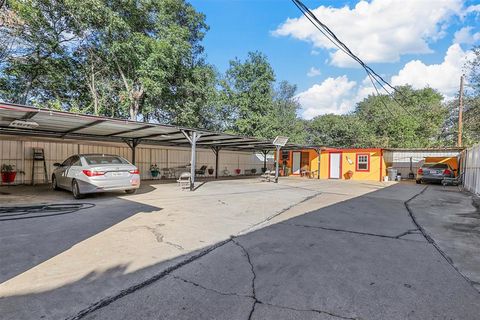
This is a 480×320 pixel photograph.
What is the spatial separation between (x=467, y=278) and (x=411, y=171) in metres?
21.8

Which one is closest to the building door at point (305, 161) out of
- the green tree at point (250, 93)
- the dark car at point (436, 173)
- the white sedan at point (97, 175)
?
the green tree at point (250, 93)

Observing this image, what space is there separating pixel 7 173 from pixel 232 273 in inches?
479

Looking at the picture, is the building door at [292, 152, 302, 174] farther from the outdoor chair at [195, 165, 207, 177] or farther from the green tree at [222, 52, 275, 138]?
the outdoor chair at [195, 165, 207, 177]

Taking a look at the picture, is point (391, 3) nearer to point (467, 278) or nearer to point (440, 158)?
point (467, 278)

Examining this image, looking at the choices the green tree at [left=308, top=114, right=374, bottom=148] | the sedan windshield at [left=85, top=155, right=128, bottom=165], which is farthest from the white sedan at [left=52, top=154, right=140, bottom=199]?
the green tree at [left=308, top=114, right=374, bottom=148]

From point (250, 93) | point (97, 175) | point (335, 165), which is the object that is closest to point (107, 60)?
point (97, 175)

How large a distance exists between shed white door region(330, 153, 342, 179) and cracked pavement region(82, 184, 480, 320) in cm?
1633

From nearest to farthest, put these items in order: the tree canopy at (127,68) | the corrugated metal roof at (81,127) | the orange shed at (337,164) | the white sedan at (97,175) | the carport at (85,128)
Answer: the corrugated metal roof at (81,127)
the carport at (85,128)
the white sedan at (97,175)
the tree canopy at (127,68)
the orange shed at (337,164)

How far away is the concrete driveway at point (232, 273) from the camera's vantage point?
7.54ft

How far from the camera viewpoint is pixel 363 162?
762 inches

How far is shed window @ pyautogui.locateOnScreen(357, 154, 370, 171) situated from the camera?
1916 centimetres

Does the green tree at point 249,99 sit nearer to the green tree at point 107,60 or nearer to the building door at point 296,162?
the building door at point 296,162

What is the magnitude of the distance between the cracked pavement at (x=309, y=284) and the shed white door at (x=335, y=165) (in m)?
16.3

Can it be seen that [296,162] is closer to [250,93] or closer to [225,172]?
[225,172]
